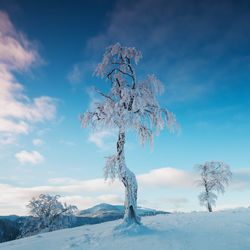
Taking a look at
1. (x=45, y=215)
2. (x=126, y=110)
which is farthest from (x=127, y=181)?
(x=45, y=215)

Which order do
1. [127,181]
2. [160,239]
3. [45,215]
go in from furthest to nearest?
[45,215]
[127,181]
[160,239]

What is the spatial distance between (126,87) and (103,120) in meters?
2.65

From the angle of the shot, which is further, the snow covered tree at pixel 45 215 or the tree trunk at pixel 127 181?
the snow covered tree at pixel 45 215

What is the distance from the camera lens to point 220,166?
5509 cm

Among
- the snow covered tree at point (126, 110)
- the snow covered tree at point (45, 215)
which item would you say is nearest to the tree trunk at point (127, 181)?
the snow covered tree at point (126, 110)

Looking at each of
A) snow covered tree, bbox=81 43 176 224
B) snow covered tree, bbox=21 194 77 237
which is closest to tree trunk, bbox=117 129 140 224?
snow covered tree, bbox=81 43 176 224

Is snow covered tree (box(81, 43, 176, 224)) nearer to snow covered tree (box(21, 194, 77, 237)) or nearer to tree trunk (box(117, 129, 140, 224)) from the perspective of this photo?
tree trunk (box(117, 129, 140, 224))

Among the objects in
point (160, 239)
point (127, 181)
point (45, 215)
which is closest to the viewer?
point (160, 239)

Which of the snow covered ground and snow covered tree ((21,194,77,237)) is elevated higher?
snow covered tree ((21,194,77,237))

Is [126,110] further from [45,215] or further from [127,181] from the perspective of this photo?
[45,215]

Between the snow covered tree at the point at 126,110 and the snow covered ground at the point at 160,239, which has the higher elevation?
the snow covered tree at the point at 126,110

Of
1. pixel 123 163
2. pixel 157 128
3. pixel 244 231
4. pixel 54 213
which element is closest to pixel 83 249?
pixel 123 163

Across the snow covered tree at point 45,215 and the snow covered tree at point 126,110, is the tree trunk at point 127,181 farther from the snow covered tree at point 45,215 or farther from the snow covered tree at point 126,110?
the snow covered tree at point 45,215

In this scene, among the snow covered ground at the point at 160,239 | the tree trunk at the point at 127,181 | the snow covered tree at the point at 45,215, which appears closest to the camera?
the snow covered ground at the point at 160,239
